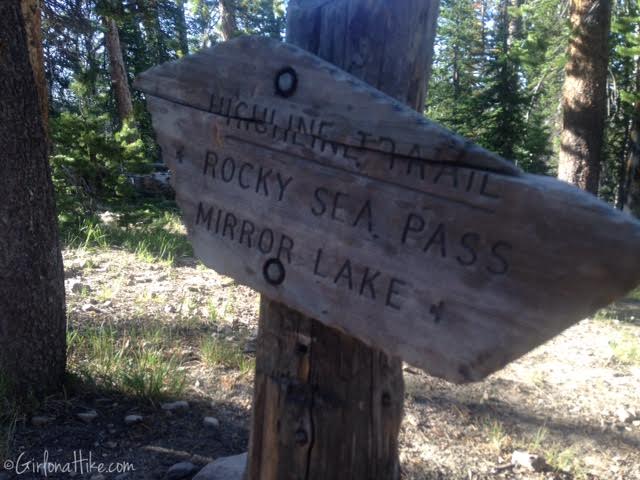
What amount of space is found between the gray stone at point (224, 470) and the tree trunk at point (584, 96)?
7116 mm

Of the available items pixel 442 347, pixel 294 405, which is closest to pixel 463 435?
pixel 294 405

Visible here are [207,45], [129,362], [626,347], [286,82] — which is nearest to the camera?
[286,82]

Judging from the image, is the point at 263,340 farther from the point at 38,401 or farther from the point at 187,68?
the point at 38,401

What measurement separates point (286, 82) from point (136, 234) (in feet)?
21.2

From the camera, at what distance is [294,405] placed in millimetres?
1626

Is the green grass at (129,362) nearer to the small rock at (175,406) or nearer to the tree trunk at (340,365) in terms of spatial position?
the small rock at (175,406)

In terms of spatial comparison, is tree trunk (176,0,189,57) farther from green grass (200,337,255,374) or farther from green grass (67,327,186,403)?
green grass (200,337,255,374)

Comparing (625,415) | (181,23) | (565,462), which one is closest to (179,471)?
(565,462)

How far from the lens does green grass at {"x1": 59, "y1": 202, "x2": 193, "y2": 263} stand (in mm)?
6559

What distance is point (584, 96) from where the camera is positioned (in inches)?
318

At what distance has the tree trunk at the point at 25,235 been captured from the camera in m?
2.93

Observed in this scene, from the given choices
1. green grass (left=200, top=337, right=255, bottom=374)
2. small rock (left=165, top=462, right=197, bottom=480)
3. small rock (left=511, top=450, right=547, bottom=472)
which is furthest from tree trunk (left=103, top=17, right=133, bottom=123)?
small rock (left=511, top=450, right=547, bottom=472)

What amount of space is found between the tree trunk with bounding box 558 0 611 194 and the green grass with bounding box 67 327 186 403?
21.5 ft

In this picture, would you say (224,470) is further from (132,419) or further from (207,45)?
(207,45)
